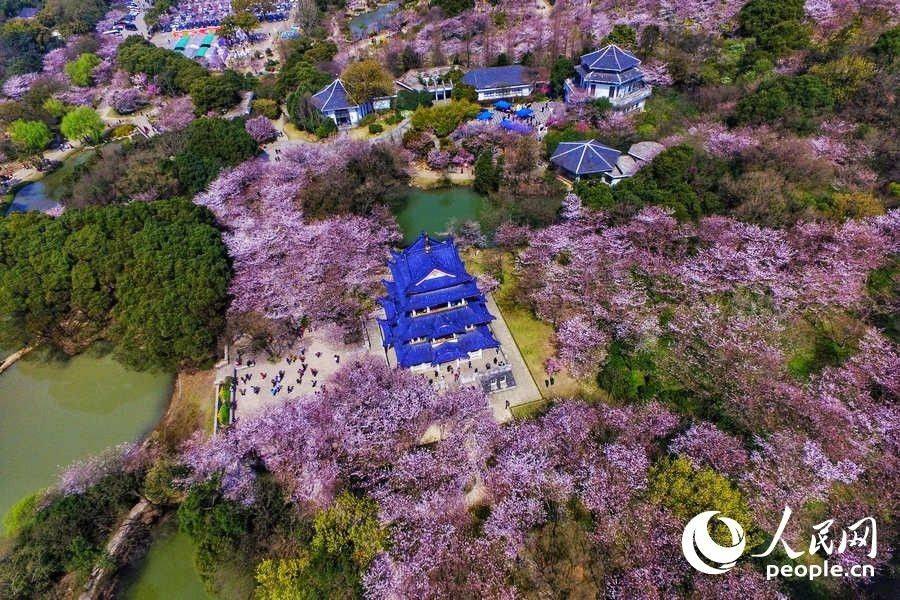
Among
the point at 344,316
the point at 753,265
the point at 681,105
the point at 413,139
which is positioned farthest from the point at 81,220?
the point at 681,105

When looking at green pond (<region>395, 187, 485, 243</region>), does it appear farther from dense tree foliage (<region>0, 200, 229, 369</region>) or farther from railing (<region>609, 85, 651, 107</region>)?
railing (<region>609, 85, 651, 107</region>)

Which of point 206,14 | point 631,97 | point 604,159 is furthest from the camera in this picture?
point 206,14

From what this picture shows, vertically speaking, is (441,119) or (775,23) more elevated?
(775,23)

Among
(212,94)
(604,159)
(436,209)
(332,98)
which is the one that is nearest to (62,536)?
(436,209)

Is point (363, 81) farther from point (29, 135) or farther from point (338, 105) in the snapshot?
point (29, 135)

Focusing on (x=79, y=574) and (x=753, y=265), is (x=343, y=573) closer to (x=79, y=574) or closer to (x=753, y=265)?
(x=79, y=574)

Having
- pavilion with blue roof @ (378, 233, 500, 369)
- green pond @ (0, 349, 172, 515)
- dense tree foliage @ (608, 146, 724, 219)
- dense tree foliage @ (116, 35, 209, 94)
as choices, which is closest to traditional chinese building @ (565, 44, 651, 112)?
dense tree foliage @ (608, 146, 724, 219)

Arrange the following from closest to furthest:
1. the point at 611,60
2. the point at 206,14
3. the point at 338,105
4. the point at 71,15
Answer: the point at 611,60 < the point at 338,105 < the point at 71,15 < the point at 206,14
